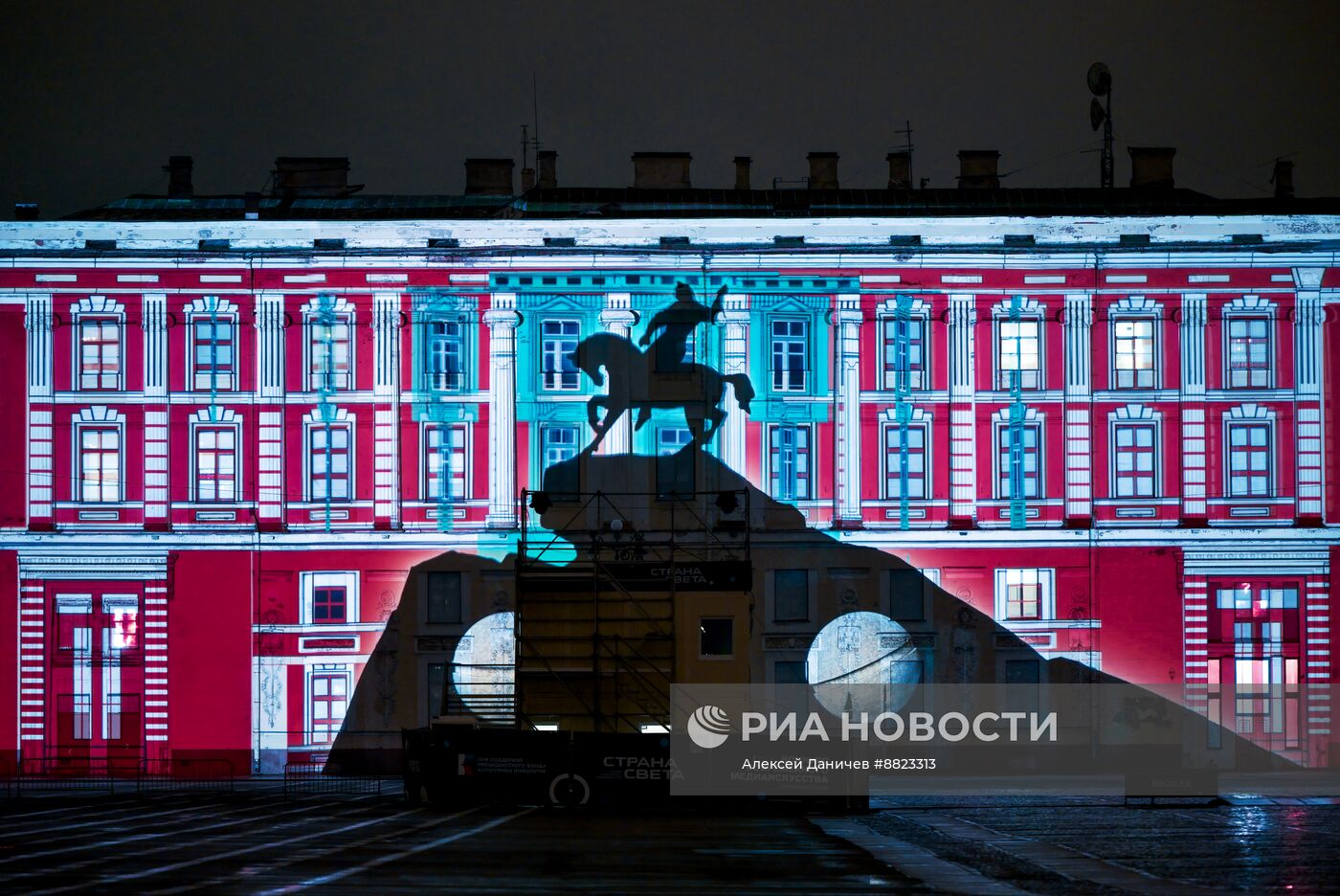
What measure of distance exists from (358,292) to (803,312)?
11.1 meters

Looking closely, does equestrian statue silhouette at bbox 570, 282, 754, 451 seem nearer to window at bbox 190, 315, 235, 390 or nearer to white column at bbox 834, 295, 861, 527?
white column at bbox 834, 295, 861, 527

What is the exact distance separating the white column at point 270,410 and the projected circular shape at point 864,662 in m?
13.9

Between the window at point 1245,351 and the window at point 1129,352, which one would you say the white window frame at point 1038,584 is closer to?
the window at point 1129,352

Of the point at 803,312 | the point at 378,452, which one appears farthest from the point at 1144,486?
the point at 378,452

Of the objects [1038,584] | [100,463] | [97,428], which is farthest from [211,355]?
[1038,584]

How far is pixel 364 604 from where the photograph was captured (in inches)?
1635

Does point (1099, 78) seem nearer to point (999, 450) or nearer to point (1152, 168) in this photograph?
point (1152, 168)

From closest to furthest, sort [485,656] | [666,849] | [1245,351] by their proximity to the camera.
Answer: [666,849] → [485,656] → [1245,351]

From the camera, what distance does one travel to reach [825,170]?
47375mm

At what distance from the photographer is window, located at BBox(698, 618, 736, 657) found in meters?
33.2

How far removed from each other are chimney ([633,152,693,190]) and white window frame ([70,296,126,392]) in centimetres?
1422

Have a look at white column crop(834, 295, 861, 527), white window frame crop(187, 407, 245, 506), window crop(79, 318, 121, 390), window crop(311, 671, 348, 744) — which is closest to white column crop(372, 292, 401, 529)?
white window frame crop(187, 407, 245, 506)

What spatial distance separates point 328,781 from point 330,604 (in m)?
4.42

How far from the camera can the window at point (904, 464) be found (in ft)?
138
